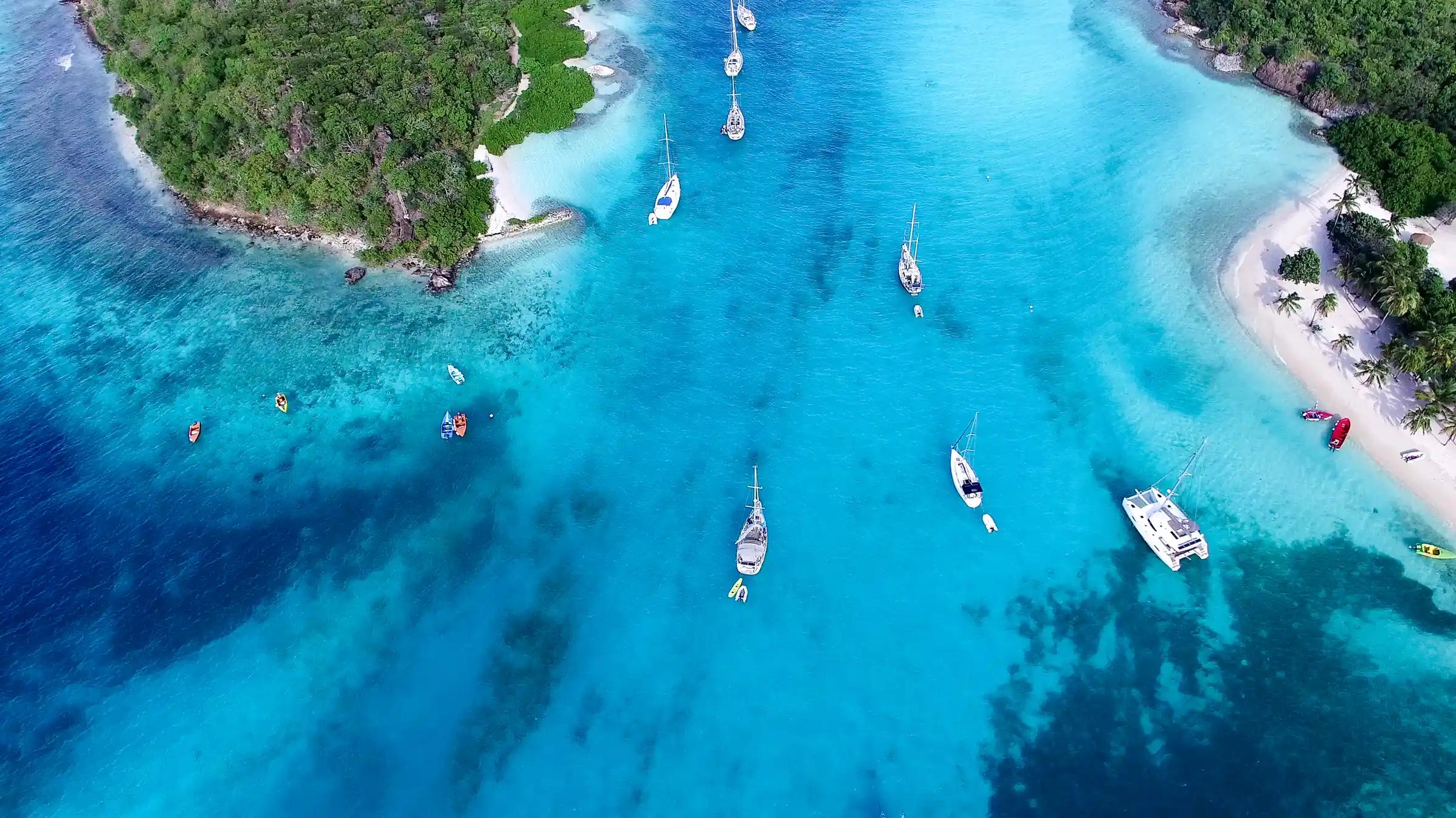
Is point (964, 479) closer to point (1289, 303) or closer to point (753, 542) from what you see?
point (753, 542)

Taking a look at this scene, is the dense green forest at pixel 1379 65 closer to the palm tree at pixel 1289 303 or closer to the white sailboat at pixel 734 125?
the palm tree at pixel 1289 303

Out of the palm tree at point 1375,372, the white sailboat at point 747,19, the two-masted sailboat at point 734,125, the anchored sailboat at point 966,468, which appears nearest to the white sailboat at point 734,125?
the two-masted sailboat at point 734,125

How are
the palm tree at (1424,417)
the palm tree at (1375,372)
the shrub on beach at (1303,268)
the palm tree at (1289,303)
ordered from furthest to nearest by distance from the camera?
the shrub on beach at (1303,268) → the palm tree at (1289,303) → the palm tree at (1375,372) → the palm tree at (1424,417)

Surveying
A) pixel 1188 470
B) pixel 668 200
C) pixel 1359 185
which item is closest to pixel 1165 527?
pixel 1188 470

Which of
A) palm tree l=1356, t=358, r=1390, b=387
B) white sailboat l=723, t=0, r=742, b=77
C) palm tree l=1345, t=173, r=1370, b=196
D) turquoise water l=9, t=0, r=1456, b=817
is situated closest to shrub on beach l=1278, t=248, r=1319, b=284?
turquoise water l=9, t=0, r=1456, b=817

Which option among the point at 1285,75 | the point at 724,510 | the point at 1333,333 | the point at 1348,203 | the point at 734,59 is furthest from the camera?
the point at 734,59

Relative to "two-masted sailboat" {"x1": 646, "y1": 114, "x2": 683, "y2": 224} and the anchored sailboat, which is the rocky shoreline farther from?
"two-masted sailboat" {"x1": 646, "y1": 114, "x2": 683, "y2": 224}
